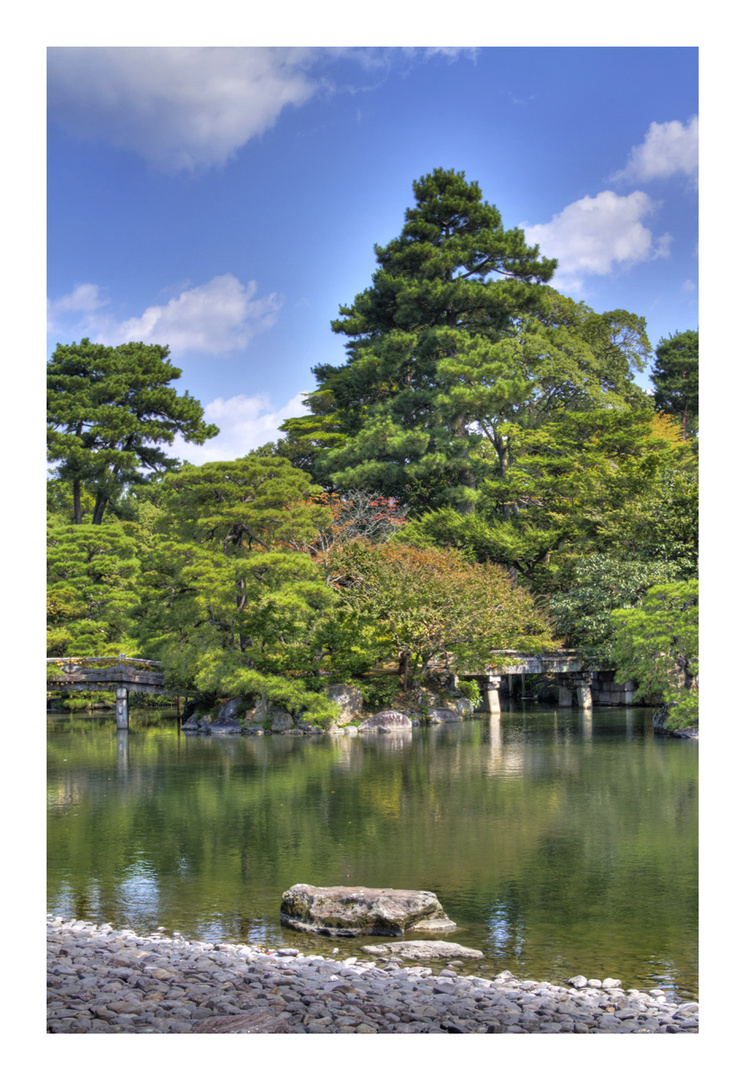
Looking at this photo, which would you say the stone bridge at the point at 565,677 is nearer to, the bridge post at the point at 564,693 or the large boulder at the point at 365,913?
the bridge post at the point at 564,693

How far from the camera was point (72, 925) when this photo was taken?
4977mm

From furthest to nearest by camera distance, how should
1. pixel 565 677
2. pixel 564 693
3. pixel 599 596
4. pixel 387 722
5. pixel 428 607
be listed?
pixel 564 693
pixel 565 677
pixel 599 596
pixel 428 607
pixel 387 722

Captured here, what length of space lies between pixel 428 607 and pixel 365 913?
12188 mm

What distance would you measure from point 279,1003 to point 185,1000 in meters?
0.38

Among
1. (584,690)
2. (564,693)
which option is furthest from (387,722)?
(564,693)

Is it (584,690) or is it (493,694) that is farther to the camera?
(584,690)

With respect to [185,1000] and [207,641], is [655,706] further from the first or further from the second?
[185,1000]

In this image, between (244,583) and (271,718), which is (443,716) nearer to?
(271,718)

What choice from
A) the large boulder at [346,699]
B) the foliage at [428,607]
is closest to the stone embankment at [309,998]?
the large boulder at [346,699]

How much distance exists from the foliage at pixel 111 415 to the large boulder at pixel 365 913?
54.1 feet

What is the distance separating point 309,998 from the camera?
3717mm

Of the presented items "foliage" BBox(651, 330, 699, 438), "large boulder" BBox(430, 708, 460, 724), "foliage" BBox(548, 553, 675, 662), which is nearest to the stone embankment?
"large boulder" BBox(430, 708, 460, 724)

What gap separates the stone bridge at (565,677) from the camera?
18688 mm

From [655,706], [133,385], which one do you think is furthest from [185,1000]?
[133,385]
